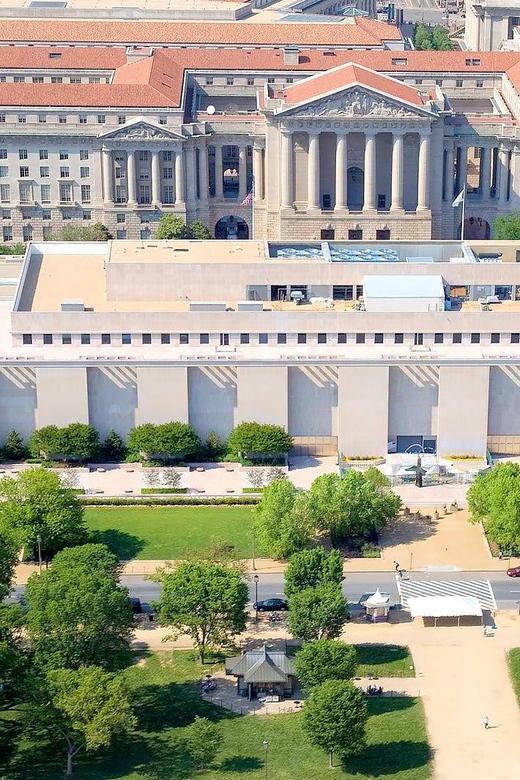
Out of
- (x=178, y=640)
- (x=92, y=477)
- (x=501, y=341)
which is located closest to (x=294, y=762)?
(x=178, y=640)

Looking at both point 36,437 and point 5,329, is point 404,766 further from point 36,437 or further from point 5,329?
point 5,329

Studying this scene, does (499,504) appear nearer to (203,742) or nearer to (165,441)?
(165,441)

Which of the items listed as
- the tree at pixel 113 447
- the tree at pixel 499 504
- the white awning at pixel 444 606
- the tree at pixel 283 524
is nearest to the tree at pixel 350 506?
the tree at pixel 283 524

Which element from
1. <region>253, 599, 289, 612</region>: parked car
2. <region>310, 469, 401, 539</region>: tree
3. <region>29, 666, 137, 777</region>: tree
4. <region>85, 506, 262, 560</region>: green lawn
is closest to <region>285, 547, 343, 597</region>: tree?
<region>253, 599, 289, 612</region>: parked car

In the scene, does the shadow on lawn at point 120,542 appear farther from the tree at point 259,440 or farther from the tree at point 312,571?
the tree at point 312,571

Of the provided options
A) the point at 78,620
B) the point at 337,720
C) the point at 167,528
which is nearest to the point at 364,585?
the point at 167,528

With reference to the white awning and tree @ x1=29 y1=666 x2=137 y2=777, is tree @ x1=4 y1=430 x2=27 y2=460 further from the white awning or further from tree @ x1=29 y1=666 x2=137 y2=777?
tree @ x1=29 y1=666 x2=137 y2=777
